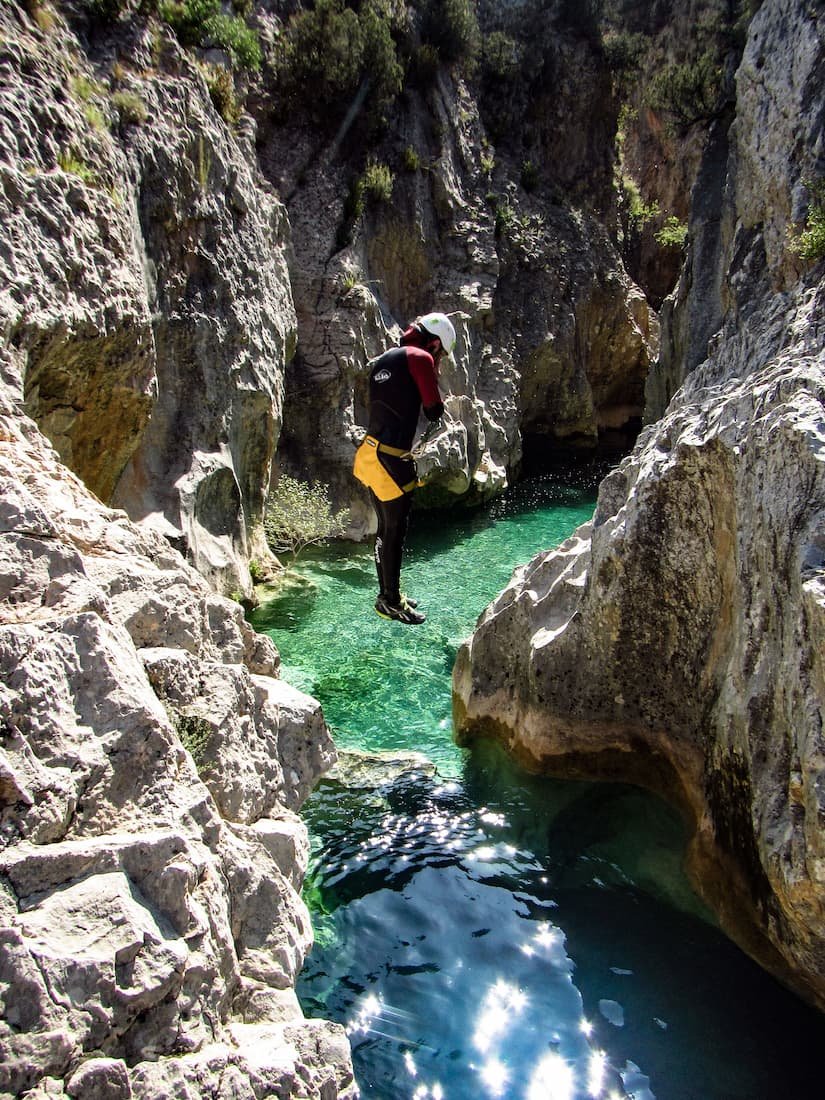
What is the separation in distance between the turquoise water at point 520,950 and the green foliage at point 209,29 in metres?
9.66

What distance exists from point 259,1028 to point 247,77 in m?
16.3

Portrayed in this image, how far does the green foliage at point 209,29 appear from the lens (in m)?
10.4

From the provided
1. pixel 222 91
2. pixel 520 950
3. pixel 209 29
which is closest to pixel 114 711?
pixel 520 950

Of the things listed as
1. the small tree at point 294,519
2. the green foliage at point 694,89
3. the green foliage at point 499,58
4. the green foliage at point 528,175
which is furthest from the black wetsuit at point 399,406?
the green foliage at point 499,58

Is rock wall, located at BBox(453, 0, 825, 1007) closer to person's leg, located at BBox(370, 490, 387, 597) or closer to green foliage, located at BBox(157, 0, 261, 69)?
person's leg, located at BBox(370, 490, 387, 597)

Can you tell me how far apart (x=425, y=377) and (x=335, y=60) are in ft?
40.7

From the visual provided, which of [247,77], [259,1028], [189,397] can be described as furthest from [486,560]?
[259,1028]

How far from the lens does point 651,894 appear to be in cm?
539

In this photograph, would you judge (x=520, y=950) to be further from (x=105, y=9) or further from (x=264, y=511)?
(x=105, y=9)

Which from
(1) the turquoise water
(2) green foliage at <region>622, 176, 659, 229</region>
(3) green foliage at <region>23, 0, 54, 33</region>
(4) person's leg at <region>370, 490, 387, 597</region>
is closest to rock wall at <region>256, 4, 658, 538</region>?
(2) green foliage at <region>622, 176, 659, 229</region>

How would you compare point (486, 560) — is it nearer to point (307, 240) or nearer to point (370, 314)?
point (370, 314)

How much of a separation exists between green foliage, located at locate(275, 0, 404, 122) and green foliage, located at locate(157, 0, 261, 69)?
2.15 m

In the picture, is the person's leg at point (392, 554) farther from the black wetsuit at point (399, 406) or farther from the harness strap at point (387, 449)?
the harness strap at point (387, 449)

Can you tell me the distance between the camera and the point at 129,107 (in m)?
8.84
